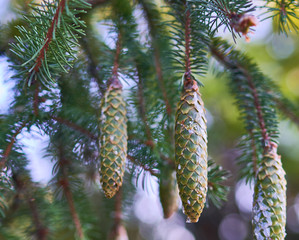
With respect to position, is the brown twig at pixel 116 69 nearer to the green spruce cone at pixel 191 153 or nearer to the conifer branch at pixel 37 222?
the green spruce cone at pixel 191 153

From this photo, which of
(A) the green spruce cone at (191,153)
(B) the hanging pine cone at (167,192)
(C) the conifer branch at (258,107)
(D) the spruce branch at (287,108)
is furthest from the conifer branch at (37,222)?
(D) the spruce branch at (287,108)

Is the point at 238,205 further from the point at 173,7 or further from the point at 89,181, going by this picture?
the point at 173,7

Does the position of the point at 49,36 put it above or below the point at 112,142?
above

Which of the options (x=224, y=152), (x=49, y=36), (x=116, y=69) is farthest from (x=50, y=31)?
(x=224, y=152)

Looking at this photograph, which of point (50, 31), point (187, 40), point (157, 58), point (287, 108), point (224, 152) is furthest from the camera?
point (224, 152)

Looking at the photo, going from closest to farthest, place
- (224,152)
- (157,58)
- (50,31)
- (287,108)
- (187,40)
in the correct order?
(50,31)
(187,40)
(157,58)
(287,108)
(224,152)

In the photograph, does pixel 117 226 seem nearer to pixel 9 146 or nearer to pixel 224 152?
pixel 9 146
